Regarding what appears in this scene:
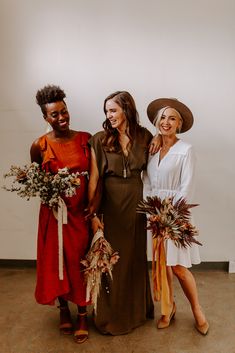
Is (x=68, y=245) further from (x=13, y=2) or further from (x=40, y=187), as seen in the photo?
(x=13, y=2)

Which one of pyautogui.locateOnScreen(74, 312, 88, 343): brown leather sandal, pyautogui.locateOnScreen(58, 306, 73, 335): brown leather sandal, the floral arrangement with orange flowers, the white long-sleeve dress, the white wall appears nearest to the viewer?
the floral arrangement with orange flowers

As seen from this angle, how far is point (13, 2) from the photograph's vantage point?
3396 mm

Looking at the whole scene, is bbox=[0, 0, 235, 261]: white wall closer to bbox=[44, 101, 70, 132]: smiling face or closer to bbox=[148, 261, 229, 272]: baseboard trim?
bbox=[148, 261, 229, 272]: baseboard trim

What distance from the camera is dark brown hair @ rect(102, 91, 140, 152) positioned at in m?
2.38

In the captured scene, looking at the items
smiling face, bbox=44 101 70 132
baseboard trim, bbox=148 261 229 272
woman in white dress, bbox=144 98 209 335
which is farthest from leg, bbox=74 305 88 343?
baseboard trim, bbox=148 261 229 272

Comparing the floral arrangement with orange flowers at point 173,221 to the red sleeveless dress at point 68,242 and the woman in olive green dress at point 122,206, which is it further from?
the red sleeveless dress at point 68,242

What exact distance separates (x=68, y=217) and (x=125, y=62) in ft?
5.54

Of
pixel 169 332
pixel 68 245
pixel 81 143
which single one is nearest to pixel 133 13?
pixel 81 143

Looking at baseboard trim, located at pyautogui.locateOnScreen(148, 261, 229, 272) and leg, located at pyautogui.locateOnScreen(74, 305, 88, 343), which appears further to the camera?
baseboard trim, located at pyautogui.locateOnScreen(148, 261, 229, 272)

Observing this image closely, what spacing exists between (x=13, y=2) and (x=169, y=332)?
3.08 meters

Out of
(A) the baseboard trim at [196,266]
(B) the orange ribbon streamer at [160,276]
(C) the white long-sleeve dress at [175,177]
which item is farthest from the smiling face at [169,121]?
(A) the baseboard trim at [196,266]

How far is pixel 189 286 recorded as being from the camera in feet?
8.59

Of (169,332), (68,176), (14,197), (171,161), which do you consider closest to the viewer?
(68,176)

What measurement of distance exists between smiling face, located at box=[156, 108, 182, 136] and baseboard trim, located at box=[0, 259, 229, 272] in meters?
1.80
